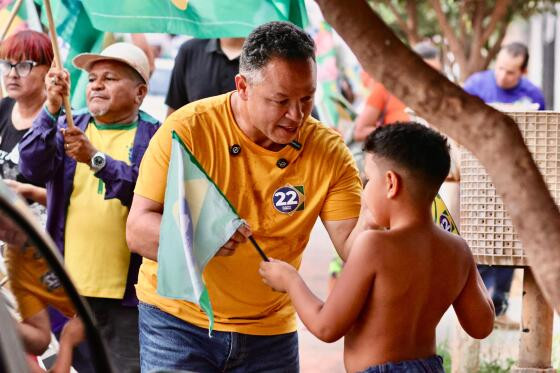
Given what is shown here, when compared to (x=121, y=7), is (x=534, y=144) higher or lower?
lower

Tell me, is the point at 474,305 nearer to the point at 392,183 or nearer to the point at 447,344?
the point at 392,183

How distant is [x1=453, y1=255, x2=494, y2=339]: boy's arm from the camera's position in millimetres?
3840

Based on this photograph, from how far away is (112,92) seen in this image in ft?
18.0

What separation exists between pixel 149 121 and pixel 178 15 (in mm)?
786

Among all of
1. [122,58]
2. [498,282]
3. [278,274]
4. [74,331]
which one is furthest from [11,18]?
[498,282]

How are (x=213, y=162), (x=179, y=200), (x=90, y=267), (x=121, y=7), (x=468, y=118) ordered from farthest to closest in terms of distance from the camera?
(x=121, y=7), (x=90, y=267), (x=213, y=162), (x=179, y=200), (x=468, y=118)

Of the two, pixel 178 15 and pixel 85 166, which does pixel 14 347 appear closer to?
pixel 85 166

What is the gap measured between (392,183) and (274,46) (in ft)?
2.34

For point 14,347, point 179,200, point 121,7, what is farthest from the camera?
point 121,7

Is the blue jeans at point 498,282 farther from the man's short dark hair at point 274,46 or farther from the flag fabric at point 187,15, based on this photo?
the man's short dark hair at point 274,46

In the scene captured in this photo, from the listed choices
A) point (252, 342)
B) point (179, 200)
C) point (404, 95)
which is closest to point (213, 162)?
point (179, 200)

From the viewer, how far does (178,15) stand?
6090 mm

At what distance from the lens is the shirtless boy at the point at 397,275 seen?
3.59 metres

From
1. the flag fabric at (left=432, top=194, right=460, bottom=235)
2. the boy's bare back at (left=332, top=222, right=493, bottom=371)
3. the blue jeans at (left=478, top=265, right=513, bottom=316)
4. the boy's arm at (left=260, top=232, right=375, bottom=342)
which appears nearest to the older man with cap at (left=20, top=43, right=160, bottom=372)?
the flag fabric at (left=432, top=194, right=460, bottom=235)
